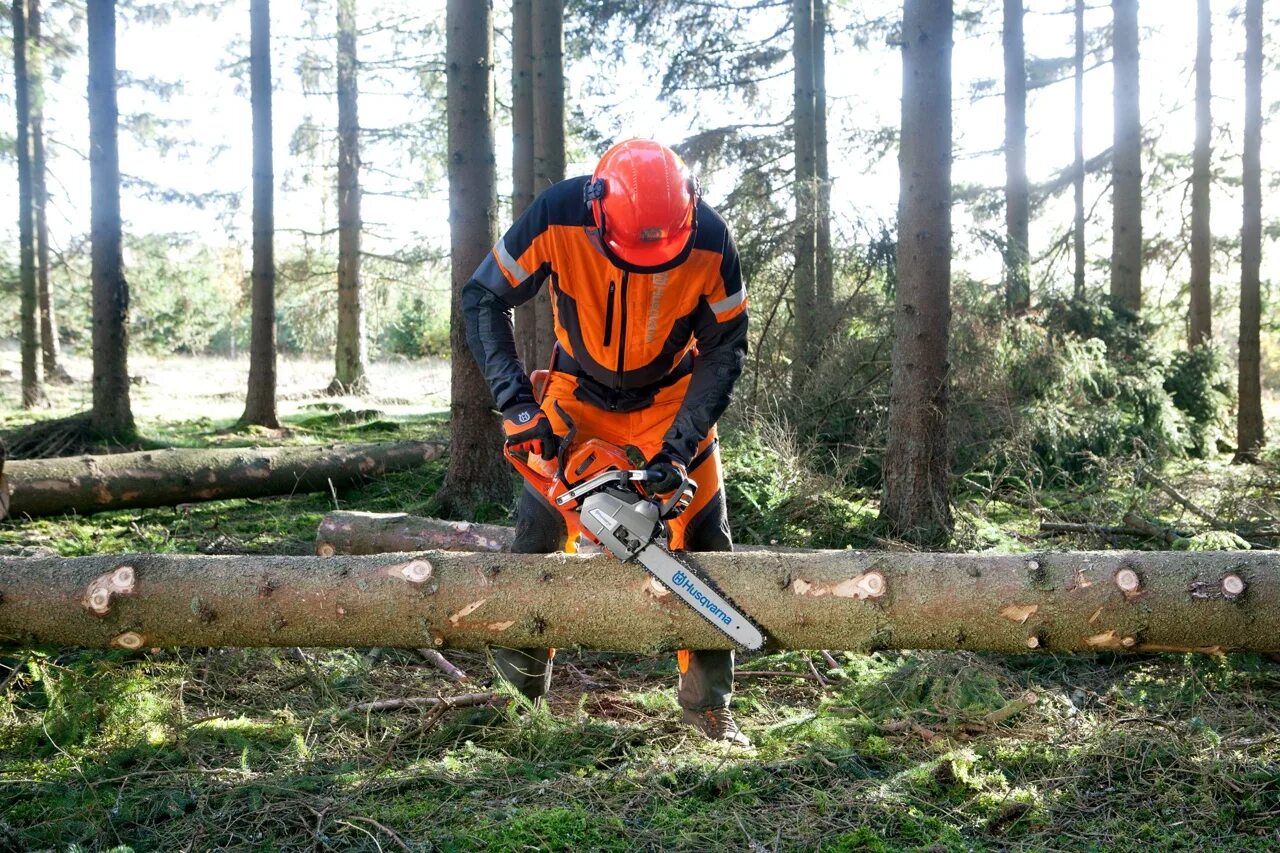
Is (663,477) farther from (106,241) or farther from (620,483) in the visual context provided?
(106,241)

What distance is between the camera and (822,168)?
12.6 meters

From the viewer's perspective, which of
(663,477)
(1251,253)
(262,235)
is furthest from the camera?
(262,235)

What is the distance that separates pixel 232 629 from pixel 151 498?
4.44 meters

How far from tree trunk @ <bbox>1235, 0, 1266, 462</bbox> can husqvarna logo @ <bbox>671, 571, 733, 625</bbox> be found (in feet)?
33.0

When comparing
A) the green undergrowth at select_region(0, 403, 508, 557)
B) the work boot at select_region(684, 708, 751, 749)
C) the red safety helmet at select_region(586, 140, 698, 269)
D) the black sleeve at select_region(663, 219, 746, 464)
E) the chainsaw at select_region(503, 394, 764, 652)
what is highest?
the red safety helmet at select_region(586, 140, 698, 269)

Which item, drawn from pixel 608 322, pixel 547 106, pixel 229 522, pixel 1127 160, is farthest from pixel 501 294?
pixel 1127 160

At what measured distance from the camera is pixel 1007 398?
25.1 feet

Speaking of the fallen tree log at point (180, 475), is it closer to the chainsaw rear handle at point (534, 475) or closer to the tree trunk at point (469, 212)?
the tree trunk at point (469, 212)

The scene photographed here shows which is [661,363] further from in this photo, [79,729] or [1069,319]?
[1069,319]

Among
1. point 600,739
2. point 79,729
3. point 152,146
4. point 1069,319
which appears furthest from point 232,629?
point 152,146

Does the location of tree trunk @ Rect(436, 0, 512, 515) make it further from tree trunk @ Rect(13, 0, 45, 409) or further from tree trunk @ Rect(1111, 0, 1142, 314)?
tree trunk @ Rect(13, 0, 45, 409)

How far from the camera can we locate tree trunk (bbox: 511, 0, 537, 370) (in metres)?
9.47

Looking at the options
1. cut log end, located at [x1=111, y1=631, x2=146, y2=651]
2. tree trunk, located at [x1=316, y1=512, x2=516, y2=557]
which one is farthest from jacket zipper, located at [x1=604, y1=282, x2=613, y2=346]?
cut log end, located at [x1=111, y1=631, x2=146, y2=651]

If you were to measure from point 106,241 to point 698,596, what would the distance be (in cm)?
980
